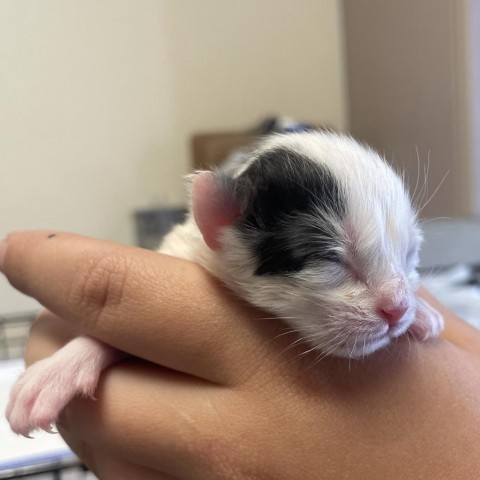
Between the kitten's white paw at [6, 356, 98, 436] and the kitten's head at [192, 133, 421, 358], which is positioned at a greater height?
the kitten's head at [192, 133, 421, 358]

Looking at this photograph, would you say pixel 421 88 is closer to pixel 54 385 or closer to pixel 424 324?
pixel 424 324

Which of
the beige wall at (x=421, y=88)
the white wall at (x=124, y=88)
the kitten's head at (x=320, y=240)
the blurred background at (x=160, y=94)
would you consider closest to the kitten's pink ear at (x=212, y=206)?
the kitten's head at (x=320, y=240)

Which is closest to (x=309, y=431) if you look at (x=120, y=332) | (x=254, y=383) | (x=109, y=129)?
(x=254, y=383)

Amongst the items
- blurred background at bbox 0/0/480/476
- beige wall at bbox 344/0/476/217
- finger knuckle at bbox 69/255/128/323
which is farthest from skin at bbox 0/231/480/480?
blurred background at bbox 0/0/480/476

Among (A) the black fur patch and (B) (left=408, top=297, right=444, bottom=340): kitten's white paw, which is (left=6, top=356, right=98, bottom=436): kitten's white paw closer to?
(A) the black fur patch

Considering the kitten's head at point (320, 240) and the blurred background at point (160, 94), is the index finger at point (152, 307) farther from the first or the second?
the blurred background at point (160, 94)

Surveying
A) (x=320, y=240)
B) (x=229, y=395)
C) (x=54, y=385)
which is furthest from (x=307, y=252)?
(x=54, y=385)

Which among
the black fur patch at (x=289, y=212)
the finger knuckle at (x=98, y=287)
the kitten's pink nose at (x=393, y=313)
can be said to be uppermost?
the black fur patch at (x=289, y=212)
